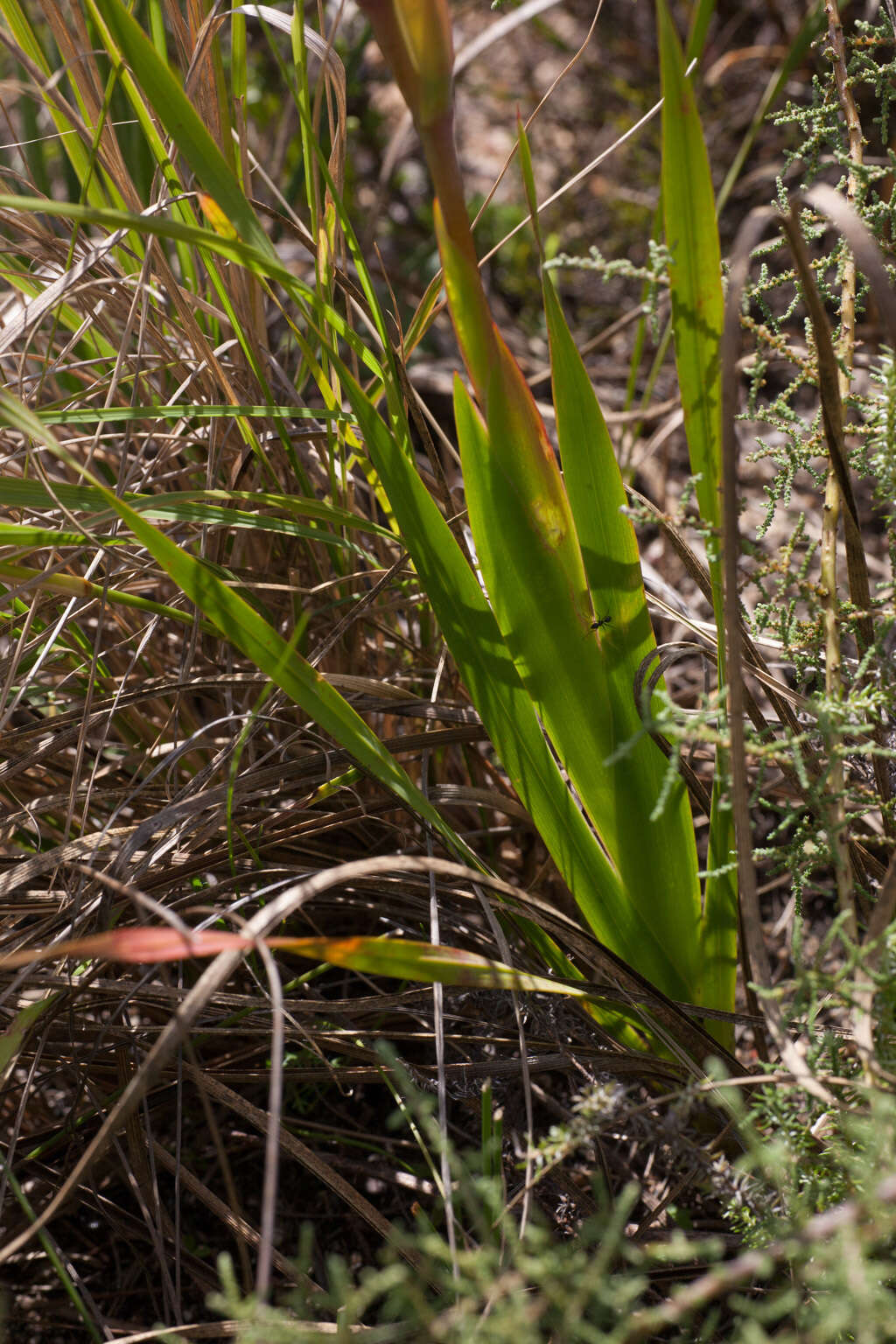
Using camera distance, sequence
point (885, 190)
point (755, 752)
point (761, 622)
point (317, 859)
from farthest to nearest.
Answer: point (885, 190), point (317, 859), point (761, 622), point (755, 752)

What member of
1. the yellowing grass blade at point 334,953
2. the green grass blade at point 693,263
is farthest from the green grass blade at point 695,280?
the yellowing grass blade at point 334,953

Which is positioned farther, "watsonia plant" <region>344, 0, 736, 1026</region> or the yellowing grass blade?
"watsonia plant" <region>344, 0, 736, 1026</region>

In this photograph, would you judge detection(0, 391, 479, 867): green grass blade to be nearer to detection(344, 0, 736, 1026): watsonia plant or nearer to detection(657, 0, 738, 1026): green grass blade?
detection(344, 0, 736, 1026): watsonia plant

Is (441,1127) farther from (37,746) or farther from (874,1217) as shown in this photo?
(37,746)

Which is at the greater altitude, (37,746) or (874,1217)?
(37,746)

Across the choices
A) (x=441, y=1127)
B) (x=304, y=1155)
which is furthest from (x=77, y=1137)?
(x=441, y=1127)

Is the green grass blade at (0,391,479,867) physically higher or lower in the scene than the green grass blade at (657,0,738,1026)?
lower

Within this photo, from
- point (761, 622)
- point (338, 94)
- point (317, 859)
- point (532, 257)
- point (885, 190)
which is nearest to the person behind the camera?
point (761, 622)

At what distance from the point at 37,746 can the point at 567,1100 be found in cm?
56

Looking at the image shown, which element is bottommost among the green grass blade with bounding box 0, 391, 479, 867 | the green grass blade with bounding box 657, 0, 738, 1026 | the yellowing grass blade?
the yellowing grass blade

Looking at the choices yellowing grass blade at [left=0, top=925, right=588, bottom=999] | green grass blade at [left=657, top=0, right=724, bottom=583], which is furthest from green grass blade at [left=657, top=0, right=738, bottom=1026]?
yellowing grass blade at [left=0, top=925, right=588, bottom=999]

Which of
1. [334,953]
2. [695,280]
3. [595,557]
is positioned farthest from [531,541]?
[334,953]

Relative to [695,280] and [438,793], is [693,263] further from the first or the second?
[438,793]

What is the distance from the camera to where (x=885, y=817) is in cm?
64
